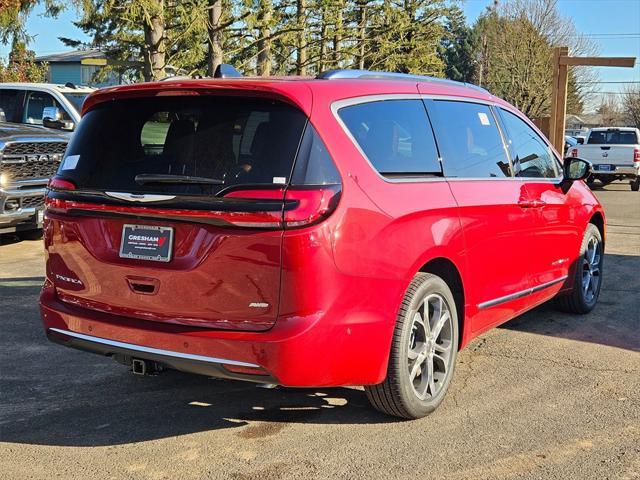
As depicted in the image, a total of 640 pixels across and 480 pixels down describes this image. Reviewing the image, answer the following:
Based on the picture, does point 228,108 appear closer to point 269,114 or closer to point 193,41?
point 269,114

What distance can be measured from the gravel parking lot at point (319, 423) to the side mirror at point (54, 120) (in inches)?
238

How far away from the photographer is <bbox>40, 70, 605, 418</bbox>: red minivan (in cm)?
335

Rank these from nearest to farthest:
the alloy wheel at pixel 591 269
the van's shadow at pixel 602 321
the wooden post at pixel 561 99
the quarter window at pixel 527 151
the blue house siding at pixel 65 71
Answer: the quarter window at pixel 527 151
the van's shadow at pixel 602 321
the alloy wheel at pixel 591 269
the wooden post at pixel 561 99
the blue house siding at pixel 65 71

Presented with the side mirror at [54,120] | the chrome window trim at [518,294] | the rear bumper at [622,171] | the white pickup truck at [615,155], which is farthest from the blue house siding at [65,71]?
the chrome window trim at [518,294]

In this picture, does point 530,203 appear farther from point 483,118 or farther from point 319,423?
point 319,423

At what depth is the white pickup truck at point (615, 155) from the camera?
846 inches

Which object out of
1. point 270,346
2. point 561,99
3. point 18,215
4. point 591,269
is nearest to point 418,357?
point 270,346

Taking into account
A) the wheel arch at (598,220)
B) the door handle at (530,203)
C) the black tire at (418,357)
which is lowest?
the black tire at (418,357)

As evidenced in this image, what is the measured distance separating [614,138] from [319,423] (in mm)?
21420

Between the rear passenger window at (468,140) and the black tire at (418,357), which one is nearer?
the black tire at (418,357)

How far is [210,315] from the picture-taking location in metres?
3.45

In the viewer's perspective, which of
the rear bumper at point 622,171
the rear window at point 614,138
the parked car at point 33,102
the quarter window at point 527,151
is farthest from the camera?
the rear window at point 614,138

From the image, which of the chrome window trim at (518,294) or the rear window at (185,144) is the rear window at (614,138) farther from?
the rear window at (185,144)

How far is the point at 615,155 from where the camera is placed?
21672 mm
